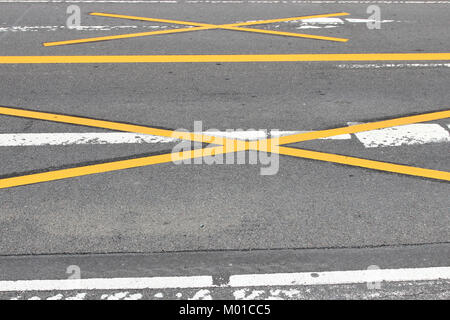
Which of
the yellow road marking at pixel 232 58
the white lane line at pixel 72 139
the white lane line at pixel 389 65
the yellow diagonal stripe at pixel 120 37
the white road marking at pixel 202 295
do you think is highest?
the yellow diagonal stripe at pixel 120 37

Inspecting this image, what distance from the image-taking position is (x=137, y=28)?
1108 cm

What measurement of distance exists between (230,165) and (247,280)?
1937 mm

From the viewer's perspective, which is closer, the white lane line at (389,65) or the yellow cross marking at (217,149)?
the yellow cross marking at (217,149)

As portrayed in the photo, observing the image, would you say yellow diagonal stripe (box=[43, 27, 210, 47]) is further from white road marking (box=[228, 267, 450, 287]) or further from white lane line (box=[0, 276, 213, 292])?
white road marking (box=[228, 267, 450, 287])

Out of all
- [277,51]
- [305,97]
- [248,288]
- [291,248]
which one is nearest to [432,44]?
[277,51]

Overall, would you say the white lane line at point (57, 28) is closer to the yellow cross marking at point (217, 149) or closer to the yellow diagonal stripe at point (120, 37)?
the yellow diagonal stripe at point (120, 37)

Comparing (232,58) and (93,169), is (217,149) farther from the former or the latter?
(232,58)

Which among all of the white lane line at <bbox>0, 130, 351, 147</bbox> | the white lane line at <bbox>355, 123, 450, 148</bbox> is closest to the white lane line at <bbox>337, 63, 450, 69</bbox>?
the white lane line at <bbox>355, 123, 450, 148</bbox>

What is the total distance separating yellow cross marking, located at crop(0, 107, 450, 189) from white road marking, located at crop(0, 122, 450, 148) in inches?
4.6

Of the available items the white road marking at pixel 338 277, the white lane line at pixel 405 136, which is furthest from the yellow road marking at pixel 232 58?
the white road marking at pixel 338 277

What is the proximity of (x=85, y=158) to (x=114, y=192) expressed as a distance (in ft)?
2.75

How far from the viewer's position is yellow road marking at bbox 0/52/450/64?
934cm

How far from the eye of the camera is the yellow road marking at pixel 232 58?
9.34 m
